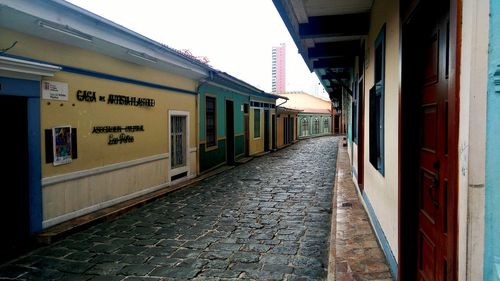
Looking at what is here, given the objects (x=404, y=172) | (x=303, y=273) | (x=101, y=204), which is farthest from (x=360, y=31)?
(x=101, y=204)

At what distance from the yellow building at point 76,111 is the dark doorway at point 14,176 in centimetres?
1

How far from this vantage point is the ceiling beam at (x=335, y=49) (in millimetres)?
8492

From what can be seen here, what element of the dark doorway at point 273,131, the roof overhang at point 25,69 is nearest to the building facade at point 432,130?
the roof overhang at point 25,69

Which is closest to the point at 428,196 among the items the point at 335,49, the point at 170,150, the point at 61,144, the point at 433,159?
the point at 433,159

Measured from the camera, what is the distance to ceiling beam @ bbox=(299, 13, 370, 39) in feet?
20.5

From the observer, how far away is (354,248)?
14.6ft

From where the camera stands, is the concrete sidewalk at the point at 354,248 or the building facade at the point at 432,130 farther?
the concrete sidewalk at the point at 354,248

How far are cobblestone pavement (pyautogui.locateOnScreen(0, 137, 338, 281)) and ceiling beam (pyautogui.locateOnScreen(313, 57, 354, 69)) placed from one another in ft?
13.4

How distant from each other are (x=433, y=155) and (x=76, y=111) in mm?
5690

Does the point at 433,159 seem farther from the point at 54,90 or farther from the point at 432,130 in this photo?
the point at 54,90

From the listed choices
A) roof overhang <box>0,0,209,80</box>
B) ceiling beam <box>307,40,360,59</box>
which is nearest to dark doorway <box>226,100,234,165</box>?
roof overhang <box>0,0,209,80</box>

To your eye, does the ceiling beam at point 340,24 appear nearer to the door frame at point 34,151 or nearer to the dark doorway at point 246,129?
the door frame at point 34,151

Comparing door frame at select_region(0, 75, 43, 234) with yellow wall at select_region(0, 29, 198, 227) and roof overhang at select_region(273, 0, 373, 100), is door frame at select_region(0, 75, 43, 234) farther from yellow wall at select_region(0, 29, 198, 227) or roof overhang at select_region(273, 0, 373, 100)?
roof overhang at select_region(273, 0, 373, 100)

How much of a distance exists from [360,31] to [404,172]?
387cm
